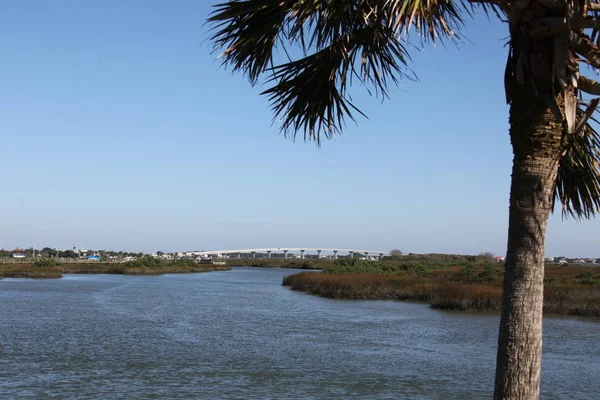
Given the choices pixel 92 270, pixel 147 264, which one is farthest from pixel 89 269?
pixel 147 264

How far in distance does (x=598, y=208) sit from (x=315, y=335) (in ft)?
58.9

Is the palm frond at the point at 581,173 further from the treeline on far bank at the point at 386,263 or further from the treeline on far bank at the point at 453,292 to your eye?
the treeline on far bank at the point at 386,263

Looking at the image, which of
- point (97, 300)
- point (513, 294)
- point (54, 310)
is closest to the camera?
point (513, 294)

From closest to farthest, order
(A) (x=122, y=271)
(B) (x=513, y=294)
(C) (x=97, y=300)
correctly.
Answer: (B) (x=513, y=294) < (C) (x=97, y=300) < (A) (x=122, y=271)

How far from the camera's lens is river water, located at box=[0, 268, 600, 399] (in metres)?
14.5

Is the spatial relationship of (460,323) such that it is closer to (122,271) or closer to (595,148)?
(595,148)

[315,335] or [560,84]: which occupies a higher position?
[560,84]

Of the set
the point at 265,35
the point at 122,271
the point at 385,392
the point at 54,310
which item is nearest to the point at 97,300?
the point at 54,310

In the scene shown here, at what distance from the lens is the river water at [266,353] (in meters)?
14.5

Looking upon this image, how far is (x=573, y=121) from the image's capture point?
5.00 metres

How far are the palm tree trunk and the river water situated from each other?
943cm

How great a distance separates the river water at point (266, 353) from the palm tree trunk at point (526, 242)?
9432mm

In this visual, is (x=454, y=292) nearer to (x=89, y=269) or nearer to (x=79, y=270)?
(x=79, y=270)

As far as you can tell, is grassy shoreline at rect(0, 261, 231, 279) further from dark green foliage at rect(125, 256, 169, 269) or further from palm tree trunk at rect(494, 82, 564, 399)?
palm tree trunk at rect(494, 82, 564, 399)
